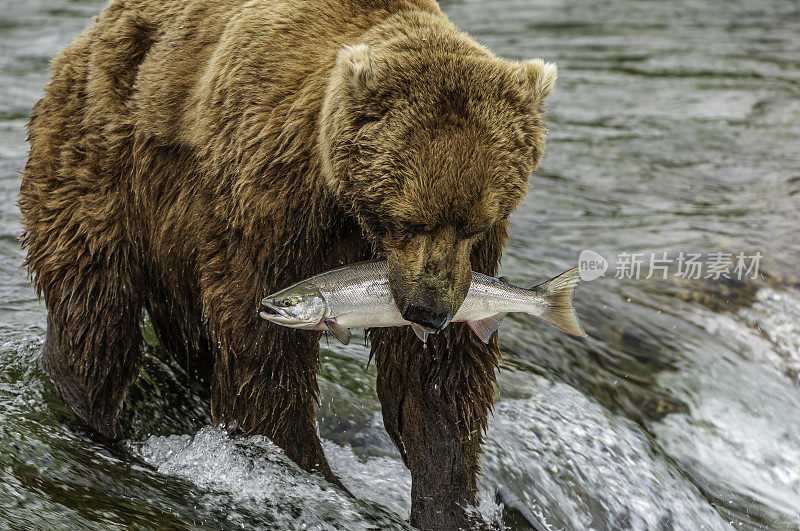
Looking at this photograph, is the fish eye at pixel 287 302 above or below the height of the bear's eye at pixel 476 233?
below

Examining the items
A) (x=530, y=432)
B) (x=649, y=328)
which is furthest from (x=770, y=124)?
(x=530, y=432)

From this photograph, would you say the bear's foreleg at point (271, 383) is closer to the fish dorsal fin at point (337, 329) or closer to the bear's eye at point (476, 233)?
the fish dorsal fin at point (337, 329)

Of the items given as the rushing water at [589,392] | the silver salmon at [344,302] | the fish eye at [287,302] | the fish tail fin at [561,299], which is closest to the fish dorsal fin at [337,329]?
the silver salmon at [344,302]

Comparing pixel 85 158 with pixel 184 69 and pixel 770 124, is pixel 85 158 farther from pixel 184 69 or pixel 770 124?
pixel 770 124

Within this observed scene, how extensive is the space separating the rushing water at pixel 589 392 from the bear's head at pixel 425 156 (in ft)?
4.61

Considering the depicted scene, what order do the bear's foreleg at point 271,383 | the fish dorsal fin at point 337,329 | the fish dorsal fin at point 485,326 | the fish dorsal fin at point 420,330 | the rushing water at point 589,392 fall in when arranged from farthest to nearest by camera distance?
the rushing water at point 589,392
the bear's foreleg at point 271,383
the fish dorsal fin at point 485,326
the fish dorsal fin at point 337,329
the fish dorsal fin at point 420,330

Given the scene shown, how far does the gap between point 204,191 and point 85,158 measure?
781mm

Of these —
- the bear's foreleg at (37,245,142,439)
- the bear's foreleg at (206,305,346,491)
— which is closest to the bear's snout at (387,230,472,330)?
the bear's foreleg at (206,305,346,491)

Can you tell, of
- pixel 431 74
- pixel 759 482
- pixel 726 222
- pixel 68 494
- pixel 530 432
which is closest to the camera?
pixel 431 74

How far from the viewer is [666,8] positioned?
53.1ft

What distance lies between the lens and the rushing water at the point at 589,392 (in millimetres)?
4320

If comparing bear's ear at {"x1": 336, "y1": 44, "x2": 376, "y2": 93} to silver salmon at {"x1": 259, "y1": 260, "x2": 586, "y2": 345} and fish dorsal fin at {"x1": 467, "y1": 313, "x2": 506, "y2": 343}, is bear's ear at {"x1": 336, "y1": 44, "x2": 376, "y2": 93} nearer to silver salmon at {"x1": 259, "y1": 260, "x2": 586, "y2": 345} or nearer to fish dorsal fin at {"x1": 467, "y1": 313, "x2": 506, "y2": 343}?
silver salmon at {"x1": 259, "y1": 260, "x2": 586, "y2": 345}

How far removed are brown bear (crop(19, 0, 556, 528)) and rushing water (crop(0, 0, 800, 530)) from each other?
29 centimetres

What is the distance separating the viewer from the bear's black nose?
3.36m
